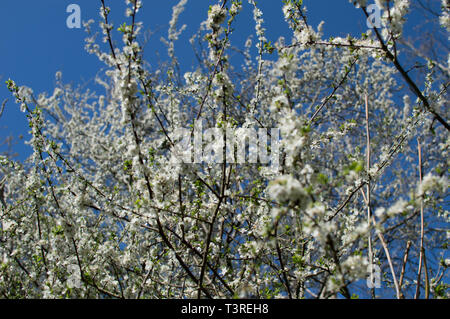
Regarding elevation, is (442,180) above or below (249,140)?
below

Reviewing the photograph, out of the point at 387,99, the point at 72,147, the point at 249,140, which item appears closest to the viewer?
the point at 249,140

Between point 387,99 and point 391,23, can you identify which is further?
point 387,99

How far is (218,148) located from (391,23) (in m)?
1.36

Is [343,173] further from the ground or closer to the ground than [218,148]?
closer to the ground

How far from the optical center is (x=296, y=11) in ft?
9.09

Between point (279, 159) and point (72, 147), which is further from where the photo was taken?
point (72, 147)

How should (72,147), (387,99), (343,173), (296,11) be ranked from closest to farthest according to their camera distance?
(343,173)
(296,11)
(72,147)
(387,99)

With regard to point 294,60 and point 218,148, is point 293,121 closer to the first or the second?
point 294,60

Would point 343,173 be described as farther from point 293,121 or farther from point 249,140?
point 249,140
